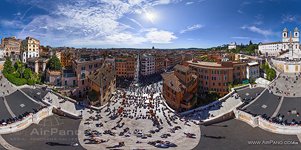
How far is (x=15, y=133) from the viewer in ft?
142

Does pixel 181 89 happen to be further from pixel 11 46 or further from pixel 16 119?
pixel 11 46

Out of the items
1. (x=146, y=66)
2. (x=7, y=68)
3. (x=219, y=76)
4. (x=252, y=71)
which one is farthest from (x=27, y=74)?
(x=252, y=71)

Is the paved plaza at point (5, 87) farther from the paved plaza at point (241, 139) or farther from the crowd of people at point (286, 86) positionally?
the crowd of people at point (286, 86)

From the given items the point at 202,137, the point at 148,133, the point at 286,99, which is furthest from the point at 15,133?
the point at 286,99

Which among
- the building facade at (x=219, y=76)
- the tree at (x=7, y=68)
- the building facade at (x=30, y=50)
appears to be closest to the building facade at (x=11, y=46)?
the building facade at (x=30, y=50)

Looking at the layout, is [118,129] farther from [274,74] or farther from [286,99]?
[274,74]

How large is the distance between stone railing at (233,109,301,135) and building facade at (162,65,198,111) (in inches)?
467

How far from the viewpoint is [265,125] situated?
147ft

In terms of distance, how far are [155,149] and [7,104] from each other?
3470cm

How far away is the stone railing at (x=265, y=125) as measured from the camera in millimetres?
41562

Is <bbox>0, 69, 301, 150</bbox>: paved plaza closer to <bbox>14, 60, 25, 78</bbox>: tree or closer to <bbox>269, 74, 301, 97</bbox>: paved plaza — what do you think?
<bbox>269, 74, 301, 97</bbox>: paved plaza

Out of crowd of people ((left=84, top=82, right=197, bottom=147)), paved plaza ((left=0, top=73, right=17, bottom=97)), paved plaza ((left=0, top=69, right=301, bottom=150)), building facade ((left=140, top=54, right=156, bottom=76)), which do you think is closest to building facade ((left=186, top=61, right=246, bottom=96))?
paved plaza ((left=0, top=69, right=301, bottom=150))

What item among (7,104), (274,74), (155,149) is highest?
(274,74)

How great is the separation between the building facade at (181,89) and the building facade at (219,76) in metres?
2.56
